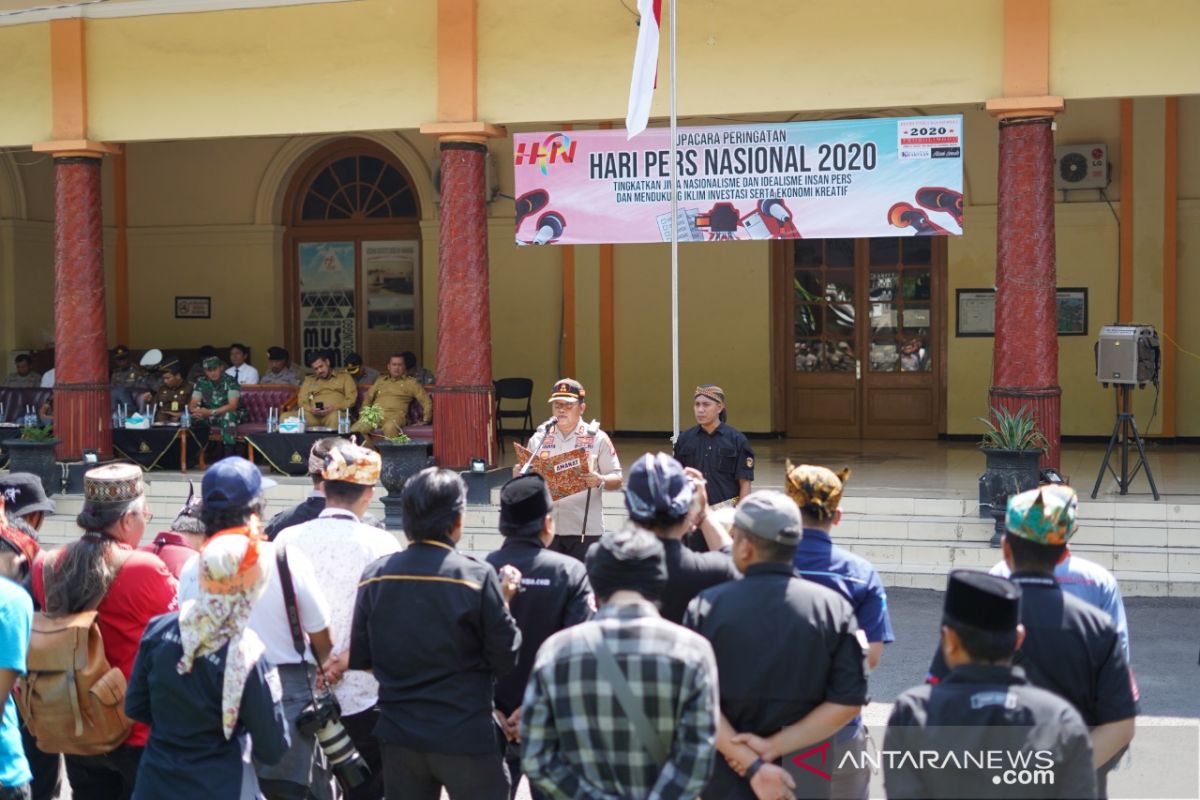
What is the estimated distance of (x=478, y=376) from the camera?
1149 cm

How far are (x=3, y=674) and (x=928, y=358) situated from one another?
507 inches

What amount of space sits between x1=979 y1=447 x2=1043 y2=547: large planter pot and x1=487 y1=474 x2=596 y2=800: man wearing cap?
20.9 ft

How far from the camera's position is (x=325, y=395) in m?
13.4

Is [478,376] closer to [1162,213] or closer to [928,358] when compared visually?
[928,358]

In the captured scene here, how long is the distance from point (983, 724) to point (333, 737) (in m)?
2.04

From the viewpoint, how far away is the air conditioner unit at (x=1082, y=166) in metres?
14.4

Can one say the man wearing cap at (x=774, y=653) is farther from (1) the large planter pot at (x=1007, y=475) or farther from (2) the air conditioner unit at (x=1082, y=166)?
(2) the air conditioner unit at (x=1082, y=166)

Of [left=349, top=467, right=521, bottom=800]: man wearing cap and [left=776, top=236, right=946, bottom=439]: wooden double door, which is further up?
[left=776, top=236, right=946, bottom=439]: wooden double door

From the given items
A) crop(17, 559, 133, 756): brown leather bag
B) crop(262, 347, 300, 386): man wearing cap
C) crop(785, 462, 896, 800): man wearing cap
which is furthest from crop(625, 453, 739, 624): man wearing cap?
crop(262, 347, 300, 386): man wearing cap

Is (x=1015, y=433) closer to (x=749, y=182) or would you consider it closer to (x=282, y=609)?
(x=749, y=182)

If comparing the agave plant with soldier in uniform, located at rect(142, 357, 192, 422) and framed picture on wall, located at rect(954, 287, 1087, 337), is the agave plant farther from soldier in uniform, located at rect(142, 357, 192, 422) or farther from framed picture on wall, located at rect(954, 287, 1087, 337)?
soldier in uniform, located at rect(142, 357, 192, 422)

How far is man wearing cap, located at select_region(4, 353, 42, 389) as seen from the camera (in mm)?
15625

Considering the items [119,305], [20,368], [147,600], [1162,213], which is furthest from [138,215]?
[147,600]

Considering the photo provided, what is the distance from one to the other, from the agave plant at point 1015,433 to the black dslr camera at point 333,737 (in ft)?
22.4
